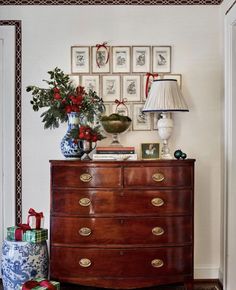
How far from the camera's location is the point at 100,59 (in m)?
3.33

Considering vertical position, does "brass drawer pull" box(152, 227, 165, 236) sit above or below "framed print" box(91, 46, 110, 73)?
below

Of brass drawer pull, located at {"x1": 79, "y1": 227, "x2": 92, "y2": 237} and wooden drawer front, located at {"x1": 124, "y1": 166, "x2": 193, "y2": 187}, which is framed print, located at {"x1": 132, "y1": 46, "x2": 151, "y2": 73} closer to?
wooden drawer front, located at {"x1": 124, "y1": 166, "x2": 193, "y2": 187}

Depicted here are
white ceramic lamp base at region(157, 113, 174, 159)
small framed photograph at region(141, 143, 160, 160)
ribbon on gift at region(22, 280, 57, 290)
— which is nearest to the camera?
ribbon on gift at region(22, 280, 57, 290)

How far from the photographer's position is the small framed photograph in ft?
10.6

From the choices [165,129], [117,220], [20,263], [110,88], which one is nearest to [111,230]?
[117,220]

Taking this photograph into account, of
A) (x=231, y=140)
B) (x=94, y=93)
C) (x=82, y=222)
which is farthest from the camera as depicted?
(x=94, y=93)

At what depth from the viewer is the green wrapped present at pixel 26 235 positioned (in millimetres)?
2795

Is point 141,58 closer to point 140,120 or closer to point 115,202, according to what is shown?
point 140,120

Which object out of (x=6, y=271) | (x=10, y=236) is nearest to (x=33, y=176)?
(x=10, y=236)

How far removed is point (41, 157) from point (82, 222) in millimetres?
820

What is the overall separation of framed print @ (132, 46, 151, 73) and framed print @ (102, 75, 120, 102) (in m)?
0.19

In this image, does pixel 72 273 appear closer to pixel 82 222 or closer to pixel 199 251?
pixel 82 222

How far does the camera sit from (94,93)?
3.23 metres

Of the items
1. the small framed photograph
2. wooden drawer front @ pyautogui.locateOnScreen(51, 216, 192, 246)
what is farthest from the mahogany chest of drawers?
the small framed photograph
